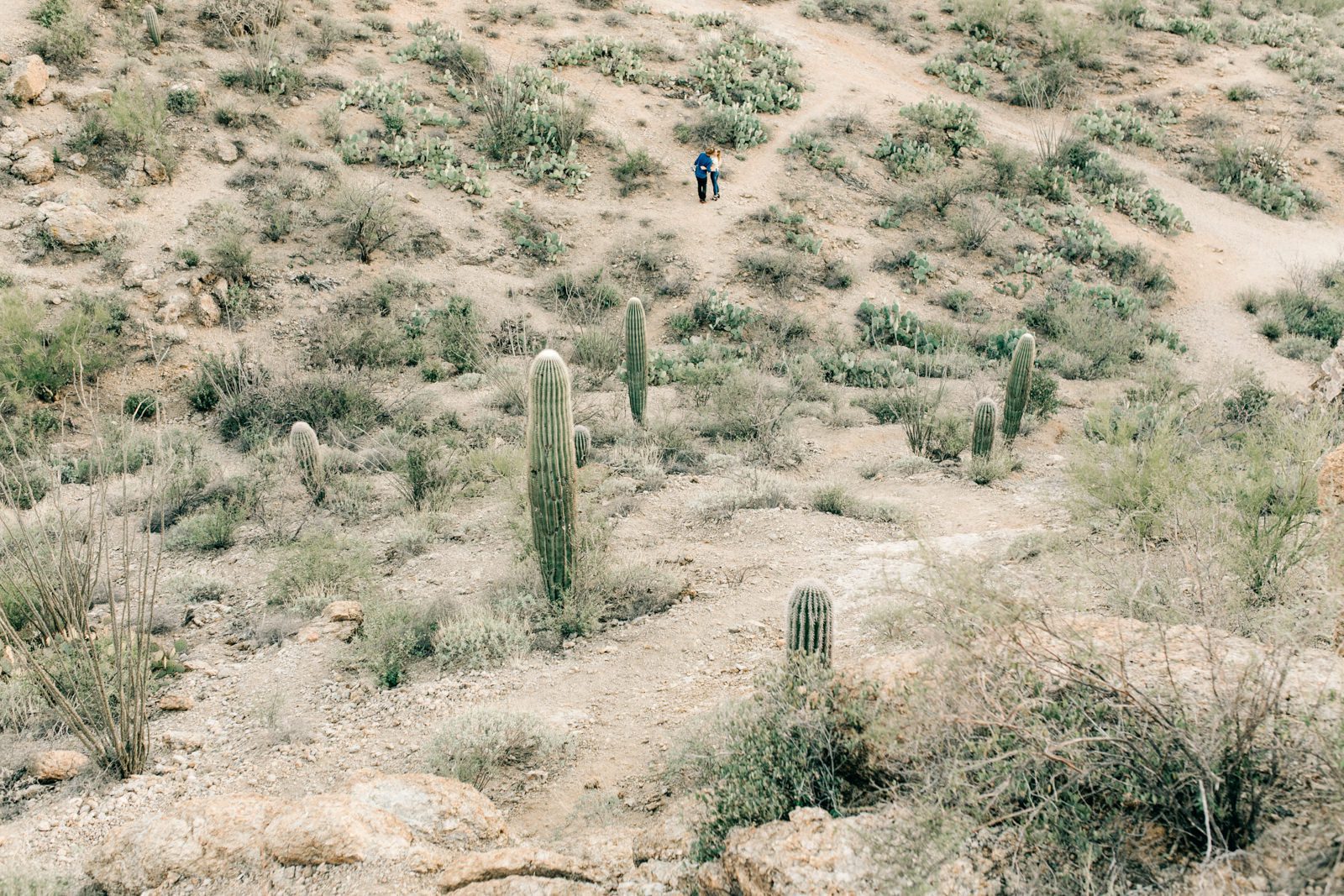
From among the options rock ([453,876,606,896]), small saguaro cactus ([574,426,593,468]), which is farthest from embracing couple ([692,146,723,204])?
rock ([453,876,606,896])

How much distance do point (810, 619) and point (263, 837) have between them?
2.69m

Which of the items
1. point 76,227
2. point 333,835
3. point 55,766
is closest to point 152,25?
point 76,227

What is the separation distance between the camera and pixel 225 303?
1318cm

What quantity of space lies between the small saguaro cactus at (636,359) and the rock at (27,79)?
1113 cm

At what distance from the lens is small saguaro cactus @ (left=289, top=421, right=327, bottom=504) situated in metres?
8.92

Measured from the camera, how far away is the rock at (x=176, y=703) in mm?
5460

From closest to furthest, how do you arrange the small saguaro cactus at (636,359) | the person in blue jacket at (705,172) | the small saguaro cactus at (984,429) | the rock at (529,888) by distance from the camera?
1. the rock at (529,888)
2. the small saguaro cactus at (984,429)
3. the small saguaro cactus at (636,359)
4. the person in blue jacket at (705,172)

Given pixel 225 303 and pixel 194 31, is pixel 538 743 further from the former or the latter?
pixel 194 31

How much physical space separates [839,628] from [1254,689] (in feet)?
10.4

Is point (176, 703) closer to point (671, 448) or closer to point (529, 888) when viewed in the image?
point (529, 888)

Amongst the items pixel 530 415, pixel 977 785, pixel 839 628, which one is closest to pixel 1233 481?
pixel 839 628

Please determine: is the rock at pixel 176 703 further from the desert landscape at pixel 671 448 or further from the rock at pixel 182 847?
the rock at pixel 182 847

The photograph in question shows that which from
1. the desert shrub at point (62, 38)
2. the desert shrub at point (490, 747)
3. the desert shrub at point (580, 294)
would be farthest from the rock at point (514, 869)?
the desert shrub at point (62, 38)

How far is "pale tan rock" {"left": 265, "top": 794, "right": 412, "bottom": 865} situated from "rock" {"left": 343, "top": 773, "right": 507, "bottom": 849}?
0.17 m
